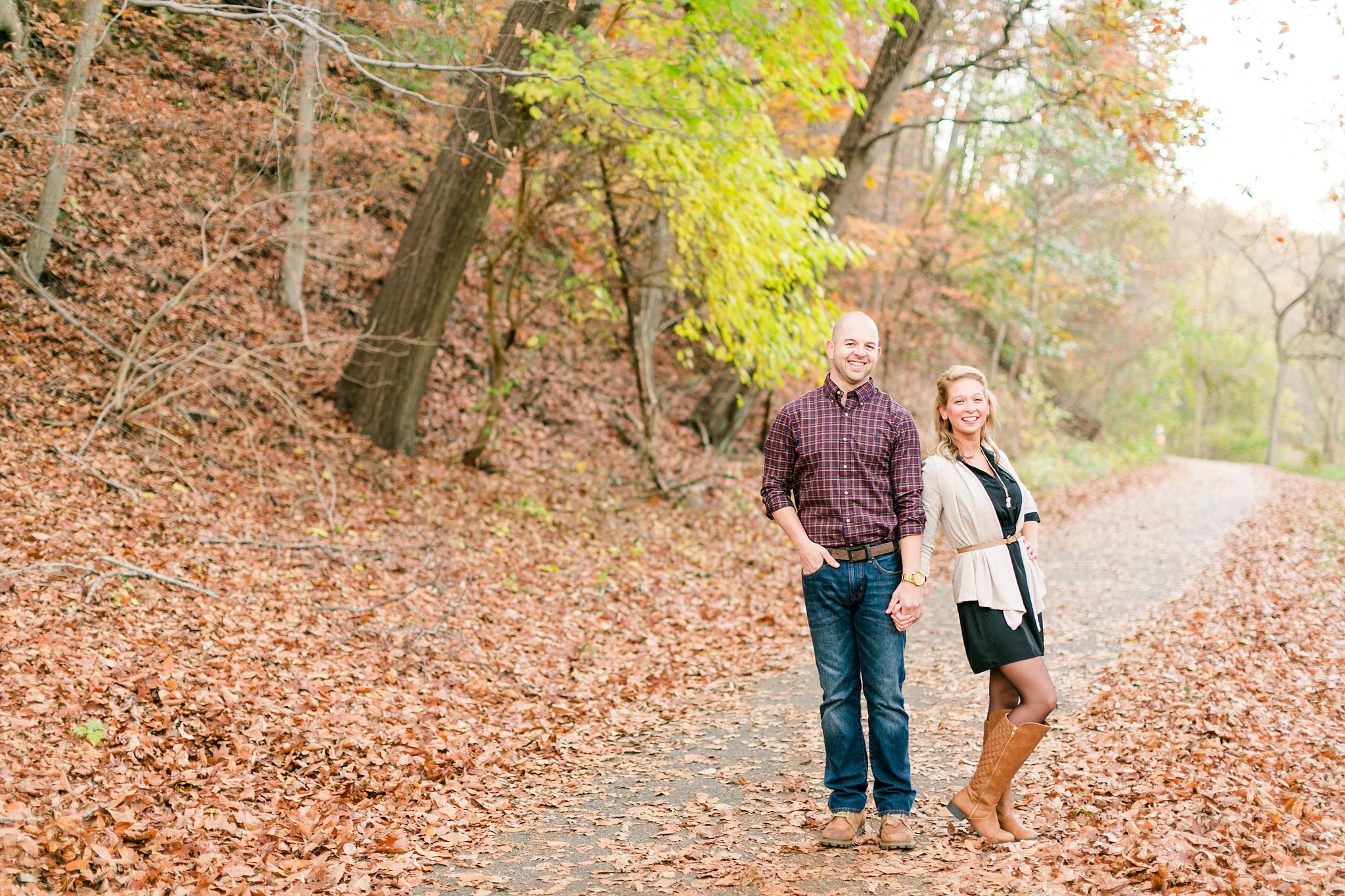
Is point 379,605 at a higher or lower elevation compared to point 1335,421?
lower

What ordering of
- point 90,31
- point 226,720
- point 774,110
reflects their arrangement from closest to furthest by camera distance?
point 226,720
point 90,31
point 774,110

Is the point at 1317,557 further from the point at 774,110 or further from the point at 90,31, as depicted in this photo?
the point at 90,31


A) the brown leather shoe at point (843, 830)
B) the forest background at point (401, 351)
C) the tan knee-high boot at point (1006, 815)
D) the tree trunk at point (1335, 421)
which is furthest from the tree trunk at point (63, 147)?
the tree trunk at point (1335, 421)

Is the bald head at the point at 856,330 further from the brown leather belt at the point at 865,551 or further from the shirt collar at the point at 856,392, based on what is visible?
the brown leather belt at the point at 865,551

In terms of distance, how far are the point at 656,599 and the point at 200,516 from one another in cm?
400

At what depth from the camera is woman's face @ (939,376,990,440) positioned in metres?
3.81

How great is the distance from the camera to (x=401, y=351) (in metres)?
10.1

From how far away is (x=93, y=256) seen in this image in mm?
9180

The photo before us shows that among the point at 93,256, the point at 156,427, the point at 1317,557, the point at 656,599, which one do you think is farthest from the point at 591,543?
the point at 1317,557

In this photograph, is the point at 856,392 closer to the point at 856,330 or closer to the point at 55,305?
the point at 856,330

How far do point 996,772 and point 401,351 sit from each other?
8.02 metres

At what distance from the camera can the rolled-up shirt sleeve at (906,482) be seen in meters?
3.74

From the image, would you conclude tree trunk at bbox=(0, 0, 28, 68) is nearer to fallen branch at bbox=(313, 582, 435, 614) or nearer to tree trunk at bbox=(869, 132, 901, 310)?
fallen branch at bbox=(313, 582, 435, 614)

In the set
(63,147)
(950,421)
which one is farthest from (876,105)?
(950,421)
